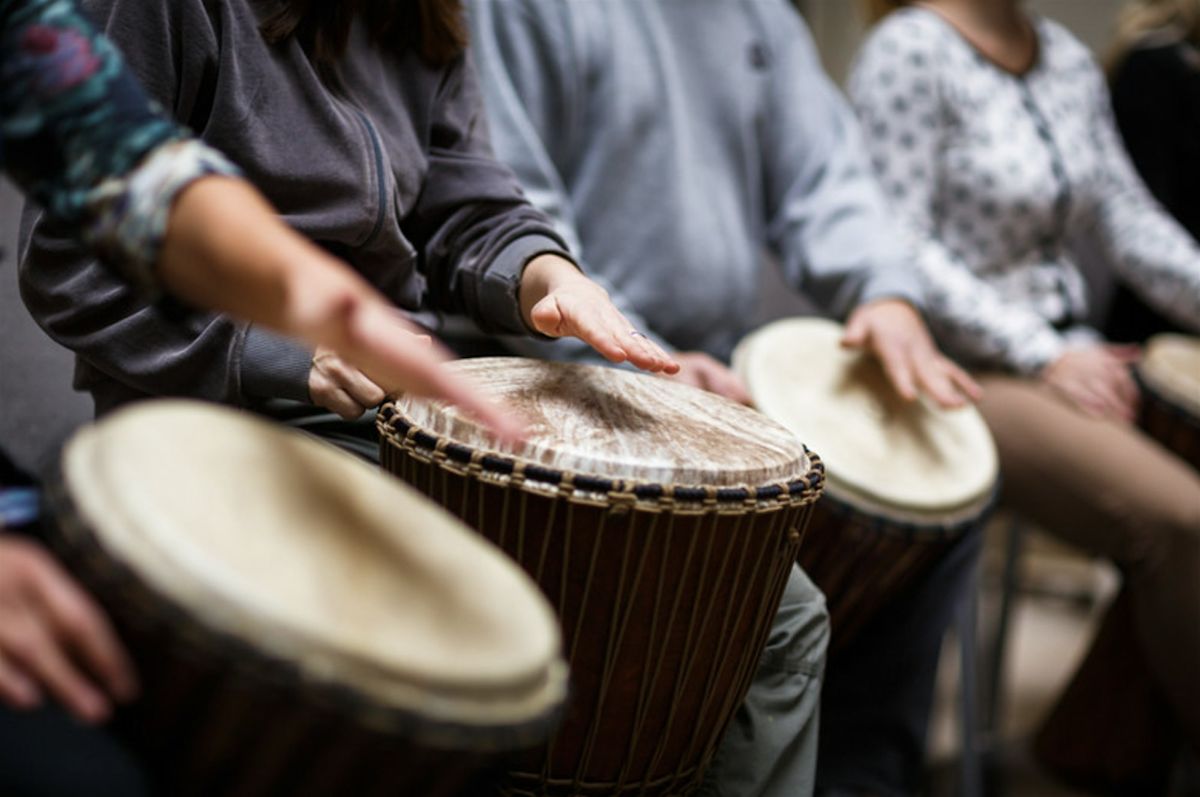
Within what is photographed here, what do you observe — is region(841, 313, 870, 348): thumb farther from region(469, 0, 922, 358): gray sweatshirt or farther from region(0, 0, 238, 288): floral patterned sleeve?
region(0, 0, 238, 288): floral patterned sleeve

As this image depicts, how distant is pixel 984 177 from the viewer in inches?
71.8

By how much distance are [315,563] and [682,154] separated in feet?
3.86

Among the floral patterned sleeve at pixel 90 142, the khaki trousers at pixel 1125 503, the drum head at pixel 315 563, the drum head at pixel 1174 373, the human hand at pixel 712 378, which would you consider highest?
the floral patterned sleeve at pixel 90 142

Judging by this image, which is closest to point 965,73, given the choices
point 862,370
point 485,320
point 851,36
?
point 862,370

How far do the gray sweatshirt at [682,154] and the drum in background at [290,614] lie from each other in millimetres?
913

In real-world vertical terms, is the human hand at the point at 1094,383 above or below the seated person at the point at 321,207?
below

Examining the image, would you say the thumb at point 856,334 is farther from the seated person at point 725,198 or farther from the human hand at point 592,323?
the human hand at point 592,323

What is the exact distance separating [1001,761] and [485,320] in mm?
1404

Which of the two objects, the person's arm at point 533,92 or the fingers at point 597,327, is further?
the person's arm at point 533,92

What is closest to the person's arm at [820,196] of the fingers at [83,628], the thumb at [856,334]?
the thumb at [856,334]

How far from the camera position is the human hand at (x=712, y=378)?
132 cm

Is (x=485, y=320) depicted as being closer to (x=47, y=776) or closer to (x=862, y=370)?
(x=862, y=370)

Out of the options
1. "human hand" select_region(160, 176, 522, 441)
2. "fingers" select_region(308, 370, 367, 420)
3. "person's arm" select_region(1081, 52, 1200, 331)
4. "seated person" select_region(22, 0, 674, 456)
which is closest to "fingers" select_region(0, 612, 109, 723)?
"human hand" select_region(160, 176, 522, 441)

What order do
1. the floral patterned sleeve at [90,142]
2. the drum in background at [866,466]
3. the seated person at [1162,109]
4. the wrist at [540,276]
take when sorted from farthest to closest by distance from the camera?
the seated person at [1162,109] → the drum in background at [866,466] → the wrist at [540,276] → the floral patterned sleeve at [90,142]
